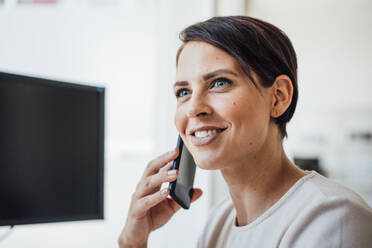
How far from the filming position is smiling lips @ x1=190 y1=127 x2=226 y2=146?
2.35 feet

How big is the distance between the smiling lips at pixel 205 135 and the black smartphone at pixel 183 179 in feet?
0.43

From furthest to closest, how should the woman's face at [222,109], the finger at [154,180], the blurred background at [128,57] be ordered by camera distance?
the blurred background at [128,57] → the finger at [154,180] → the woman's face at [222,109]

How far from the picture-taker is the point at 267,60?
28.4 inches

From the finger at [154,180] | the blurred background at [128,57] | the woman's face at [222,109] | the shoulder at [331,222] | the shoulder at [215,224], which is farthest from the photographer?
the blurred background at [128,57]

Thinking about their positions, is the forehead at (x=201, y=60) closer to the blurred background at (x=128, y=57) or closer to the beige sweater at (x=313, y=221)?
the beige sweater at (x=313, y=221)

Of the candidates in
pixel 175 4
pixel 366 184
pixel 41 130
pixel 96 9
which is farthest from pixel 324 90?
pixel 41 130

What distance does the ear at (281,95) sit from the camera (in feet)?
2.45

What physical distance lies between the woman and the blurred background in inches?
11.3

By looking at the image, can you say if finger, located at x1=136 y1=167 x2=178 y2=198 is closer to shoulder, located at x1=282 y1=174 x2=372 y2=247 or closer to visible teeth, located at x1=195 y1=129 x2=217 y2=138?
visible teeth, located at x1=195 y1=129 x2=217 y2=138

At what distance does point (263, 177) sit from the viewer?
0.78 m

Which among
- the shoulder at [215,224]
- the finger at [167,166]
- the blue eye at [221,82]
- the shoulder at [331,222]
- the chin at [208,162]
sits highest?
the blue eye at [221,82]

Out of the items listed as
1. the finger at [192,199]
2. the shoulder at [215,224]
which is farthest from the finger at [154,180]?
the shoulder at [215,224]

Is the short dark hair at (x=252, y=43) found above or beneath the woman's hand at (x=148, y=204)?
above

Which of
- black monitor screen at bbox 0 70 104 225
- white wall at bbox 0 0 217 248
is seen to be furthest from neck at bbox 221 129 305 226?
white wall at bbox 0 0 217 248
